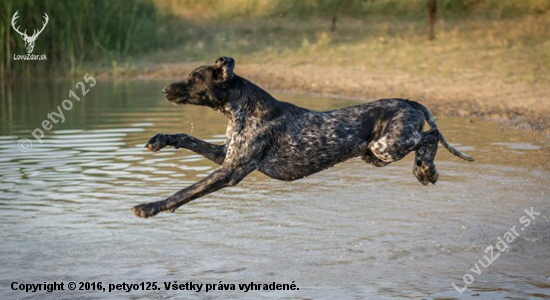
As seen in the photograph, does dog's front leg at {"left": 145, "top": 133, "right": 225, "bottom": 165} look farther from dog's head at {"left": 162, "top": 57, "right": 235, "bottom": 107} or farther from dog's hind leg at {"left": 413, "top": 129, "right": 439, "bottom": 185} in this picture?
dog's hind leg at {"left": 413, "top": 129, "right": 439, "bottom": 185}

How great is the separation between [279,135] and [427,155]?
1.67 meters

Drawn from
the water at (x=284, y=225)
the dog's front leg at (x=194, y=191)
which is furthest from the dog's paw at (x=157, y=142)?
the water at (x=284, y=225)

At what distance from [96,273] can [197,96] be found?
1.96m

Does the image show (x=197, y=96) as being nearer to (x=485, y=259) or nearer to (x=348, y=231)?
(x=348, y=231)

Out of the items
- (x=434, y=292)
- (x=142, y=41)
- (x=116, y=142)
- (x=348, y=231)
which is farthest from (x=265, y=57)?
(x=434, y=292)

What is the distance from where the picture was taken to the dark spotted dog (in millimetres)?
9422

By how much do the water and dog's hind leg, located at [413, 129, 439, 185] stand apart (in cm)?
70

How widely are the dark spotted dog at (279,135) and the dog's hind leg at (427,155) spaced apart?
10 millimetres

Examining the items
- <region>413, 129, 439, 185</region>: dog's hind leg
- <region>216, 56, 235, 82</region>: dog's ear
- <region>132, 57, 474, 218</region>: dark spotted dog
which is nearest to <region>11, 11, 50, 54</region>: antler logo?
<region>132, 57, 474, 218</region>: dark spotted dog

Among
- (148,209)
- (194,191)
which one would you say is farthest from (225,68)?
(148,209)

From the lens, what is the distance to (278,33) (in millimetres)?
35969

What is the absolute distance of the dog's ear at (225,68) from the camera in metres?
9.38

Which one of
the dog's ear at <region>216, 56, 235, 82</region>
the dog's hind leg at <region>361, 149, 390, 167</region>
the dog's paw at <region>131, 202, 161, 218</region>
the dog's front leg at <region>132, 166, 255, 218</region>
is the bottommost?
the dog's paw at <region>131, 202, 161, 218</region>

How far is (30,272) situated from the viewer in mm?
9250
